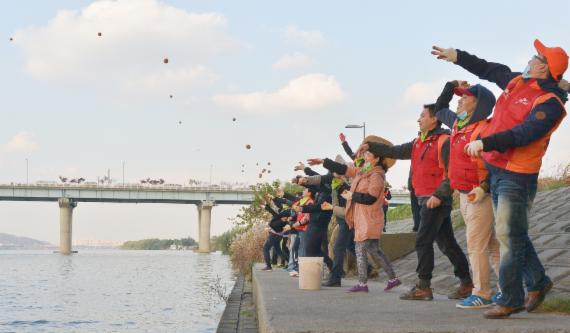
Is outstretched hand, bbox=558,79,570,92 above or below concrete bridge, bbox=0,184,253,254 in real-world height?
above

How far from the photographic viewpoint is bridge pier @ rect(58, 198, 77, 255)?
91981 millimetres

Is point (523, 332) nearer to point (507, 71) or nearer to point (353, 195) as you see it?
point (507, 71)

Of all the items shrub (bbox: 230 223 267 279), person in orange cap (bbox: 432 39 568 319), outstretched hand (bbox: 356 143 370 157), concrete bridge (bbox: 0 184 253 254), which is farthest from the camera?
concrete bridge (bbox: 0 184 253 254)

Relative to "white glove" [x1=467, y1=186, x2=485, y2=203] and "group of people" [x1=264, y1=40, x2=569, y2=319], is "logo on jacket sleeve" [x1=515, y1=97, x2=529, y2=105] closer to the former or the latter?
"group of people" [x1=264, y1=40, x2=569, y2=319]

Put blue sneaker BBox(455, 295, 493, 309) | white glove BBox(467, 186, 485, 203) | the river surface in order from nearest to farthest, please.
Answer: white glove BBox(467, 186, 485, 203) < blue sneaker BBox(455, 295, 493, 309) < the river surface

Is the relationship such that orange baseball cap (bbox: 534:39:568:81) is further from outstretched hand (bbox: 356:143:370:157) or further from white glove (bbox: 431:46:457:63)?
outstretched hand (bbox: 356:143:370:157)

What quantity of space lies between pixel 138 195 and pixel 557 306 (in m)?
83.4

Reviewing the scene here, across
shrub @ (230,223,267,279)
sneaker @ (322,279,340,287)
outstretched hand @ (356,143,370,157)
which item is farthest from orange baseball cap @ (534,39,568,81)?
shrub @ (230,223,267,279)

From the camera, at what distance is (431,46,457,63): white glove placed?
6.53 metres

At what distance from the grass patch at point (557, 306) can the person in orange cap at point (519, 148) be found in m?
0.95

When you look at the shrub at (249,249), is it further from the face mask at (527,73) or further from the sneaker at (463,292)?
the face mask at (527,73)

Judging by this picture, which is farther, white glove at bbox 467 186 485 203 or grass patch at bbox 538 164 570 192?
grass patch at bbox 538 164 570 192

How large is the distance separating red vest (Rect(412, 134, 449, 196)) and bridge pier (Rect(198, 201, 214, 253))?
82636mm

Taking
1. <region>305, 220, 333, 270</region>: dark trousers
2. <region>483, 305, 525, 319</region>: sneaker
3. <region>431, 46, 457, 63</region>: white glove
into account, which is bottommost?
<region>483, 305, 525, 319</region>: sneaker
